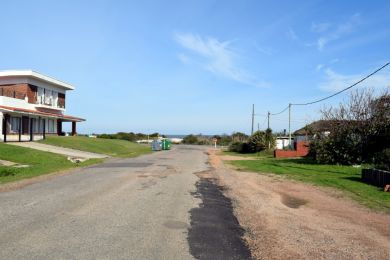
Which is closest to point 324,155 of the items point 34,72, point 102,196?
point 102,196

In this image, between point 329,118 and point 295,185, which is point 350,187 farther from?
point 329,118

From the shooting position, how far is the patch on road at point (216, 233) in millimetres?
7043

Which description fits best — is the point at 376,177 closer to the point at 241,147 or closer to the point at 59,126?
the point at 241,147

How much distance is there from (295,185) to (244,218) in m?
8.05

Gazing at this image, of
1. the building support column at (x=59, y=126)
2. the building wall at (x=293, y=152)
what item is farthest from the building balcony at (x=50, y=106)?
the building wall at (x=293, y=152)

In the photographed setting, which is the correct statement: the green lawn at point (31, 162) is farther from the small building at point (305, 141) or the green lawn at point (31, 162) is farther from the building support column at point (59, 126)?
the building support column at point (59, 126)

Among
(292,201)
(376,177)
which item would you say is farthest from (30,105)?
(292,201)

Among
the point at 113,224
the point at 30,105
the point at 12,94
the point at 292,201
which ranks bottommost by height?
the point at 292,201

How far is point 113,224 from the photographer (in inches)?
354

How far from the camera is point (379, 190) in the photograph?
15.8m

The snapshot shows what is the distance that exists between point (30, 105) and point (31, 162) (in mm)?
20920

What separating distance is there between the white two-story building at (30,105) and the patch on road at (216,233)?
31716 millimetres

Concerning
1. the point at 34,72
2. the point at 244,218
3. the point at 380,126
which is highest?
the point at 34,72

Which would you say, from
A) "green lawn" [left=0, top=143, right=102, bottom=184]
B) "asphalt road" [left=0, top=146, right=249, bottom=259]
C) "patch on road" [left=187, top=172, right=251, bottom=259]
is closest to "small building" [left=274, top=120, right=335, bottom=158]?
"green lawn" [left=0, top=143, right=102, bottom=184]
